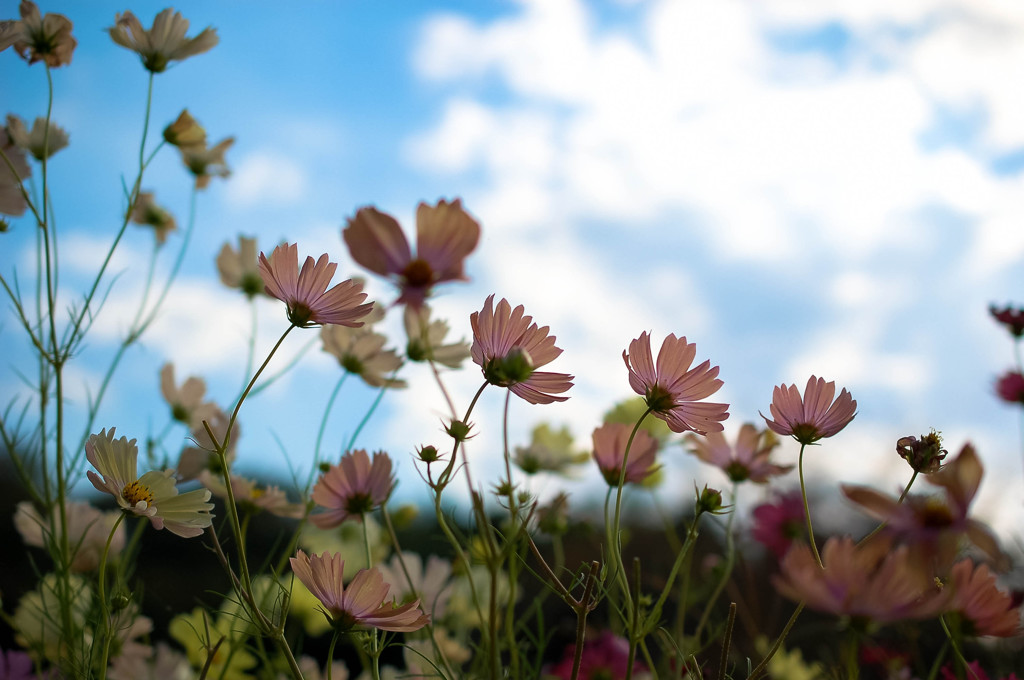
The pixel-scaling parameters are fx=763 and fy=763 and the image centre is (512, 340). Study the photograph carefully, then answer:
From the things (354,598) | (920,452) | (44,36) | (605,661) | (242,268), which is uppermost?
(44,36)

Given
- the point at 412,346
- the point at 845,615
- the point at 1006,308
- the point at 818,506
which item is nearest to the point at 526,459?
the point at 412,346

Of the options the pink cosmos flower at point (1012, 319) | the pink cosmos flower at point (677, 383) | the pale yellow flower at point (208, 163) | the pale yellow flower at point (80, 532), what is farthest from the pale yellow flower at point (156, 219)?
the pink cosmos flower at point (1012, 319)

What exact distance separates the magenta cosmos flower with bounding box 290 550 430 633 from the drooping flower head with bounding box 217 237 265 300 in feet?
1.88

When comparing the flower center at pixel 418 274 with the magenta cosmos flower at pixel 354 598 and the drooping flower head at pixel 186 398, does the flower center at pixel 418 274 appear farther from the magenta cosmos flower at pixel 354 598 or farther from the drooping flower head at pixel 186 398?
the drooping flower head at pixel 186 398

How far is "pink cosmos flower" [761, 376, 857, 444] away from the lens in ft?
1.33

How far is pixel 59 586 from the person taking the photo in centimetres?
58

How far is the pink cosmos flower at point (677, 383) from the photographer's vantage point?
1.38ft

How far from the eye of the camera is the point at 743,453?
23.9 inches

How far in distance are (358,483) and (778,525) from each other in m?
0.67

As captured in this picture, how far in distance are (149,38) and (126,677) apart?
0.53m

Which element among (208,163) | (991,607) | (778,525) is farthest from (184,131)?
(778,525)

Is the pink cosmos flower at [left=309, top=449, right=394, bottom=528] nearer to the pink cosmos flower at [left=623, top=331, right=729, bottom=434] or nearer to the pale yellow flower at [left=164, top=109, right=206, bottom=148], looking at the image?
the pink cosmos flower at [left=623, top=331, right=729, bottom=434]

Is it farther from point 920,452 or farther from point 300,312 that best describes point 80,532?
point 920,452

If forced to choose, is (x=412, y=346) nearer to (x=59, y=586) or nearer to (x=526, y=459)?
(x=526, y=459)
